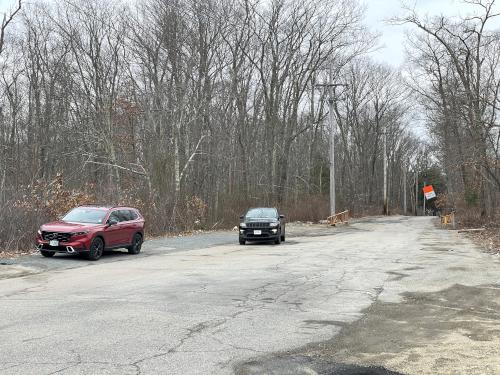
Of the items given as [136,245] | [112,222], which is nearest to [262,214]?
[136,245]

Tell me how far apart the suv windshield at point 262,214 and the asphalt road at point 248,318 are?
9428 mm

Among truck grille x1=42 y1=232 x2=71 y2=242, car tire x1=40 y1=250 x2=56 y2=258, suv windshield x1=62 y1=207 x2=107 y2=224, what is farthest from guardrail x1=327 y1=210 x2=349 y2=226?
truck grille x1=42 y1=232 x2=71 y2=242

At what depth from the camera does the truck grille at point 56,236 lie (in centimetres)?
1670

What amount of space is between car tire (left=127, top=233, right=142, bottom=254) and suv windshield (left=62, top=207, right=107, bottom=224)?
1.69m

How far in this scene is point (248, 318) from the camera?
8.34 metres

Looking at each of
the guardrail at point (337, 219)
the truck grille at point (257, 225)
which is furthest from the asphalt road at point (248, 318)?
the guardrail at point (337, 219)

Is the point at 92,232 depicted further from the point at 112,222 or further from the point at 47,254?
the point at 47,254

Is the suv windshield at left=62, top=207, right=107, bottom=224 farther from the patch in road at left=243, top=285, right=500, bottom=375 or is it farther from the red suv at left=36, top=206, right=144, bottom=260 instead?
the patch in road at left=243, top=285, right=500, bottom=375

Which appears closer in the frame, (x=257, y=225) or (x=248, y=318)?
(x=248, y=318)

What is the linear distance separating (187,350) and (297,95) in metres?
41.9

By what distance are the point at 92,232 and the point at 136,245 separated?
2.72 metres

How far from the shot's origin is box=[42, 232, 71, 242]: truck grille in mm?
16703

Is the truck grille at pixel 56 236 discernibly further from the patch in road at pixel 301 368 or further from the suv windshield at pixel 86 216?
the patch in road at pixel 301 368

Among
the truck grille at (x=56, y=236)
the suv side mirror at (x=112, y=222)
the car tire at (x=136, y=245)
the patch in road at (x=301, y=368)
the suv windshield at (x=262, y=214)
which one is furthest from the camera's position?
the suv windshield at (x=262, y=214)
